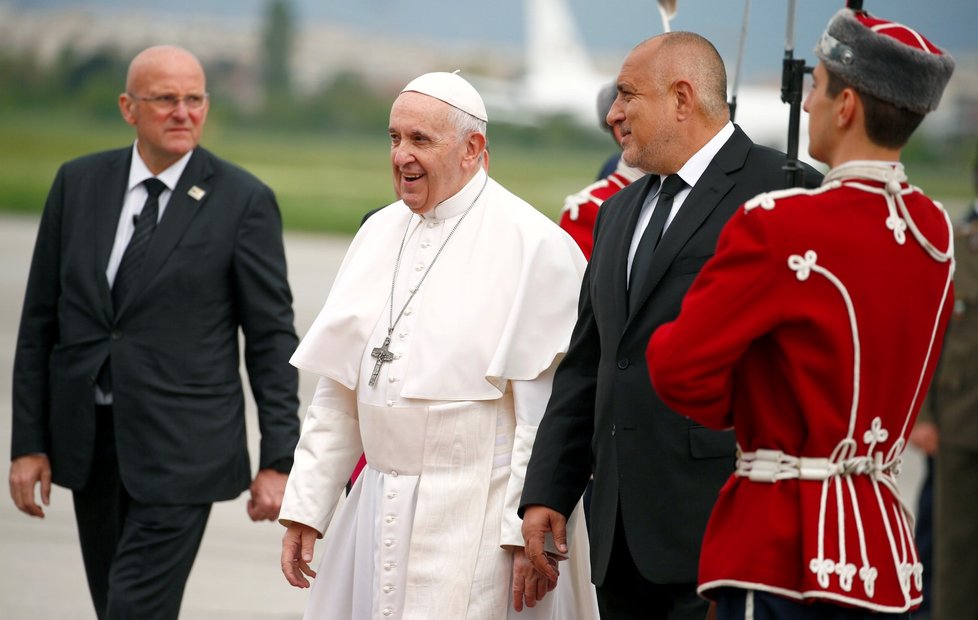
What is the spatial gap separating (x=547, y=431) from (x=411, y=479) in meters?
0.40

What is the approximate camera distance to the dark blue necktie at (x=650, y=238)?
127 inches

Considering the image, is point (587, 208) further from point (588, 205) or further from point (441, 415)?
point (441, 415)

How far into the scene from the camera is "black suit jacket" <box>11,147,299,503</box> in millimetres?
4441

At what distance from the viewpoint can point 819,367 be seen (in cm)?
247

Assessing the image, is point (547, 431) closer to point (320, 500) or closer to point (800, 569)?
point (320, 500)

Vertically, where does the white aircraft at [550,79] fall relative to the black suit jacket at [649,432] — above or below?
above

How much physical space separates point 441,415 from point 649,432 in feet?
1.88

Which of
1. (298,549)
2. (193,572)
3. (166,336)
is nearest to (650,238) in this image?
(298,549)

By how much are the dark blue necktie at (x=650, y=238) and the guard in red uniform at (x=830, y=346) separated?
66 centimetres

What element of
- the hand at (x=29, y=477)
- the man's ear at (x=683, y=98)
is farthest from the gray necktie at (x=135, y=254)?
the man's ear at (x=683, y=98)

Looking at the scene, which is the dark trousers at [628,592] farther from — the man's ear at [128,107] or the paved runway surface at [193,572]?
the paved runway surface at [193,572]

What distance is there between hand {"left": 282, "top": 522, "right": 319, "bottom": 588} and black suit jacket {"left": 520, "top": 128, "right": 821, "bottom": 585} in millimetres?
649

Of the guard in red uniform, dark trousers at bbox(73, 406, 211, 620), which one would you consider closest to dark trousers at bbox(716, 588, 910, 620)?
the guard in red uniform

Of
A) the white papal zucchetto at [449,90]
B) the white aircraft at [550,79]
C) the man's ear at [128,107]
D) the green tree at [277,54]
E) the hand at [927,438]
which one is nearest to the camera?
the white papal zucchetto at [449,90]
